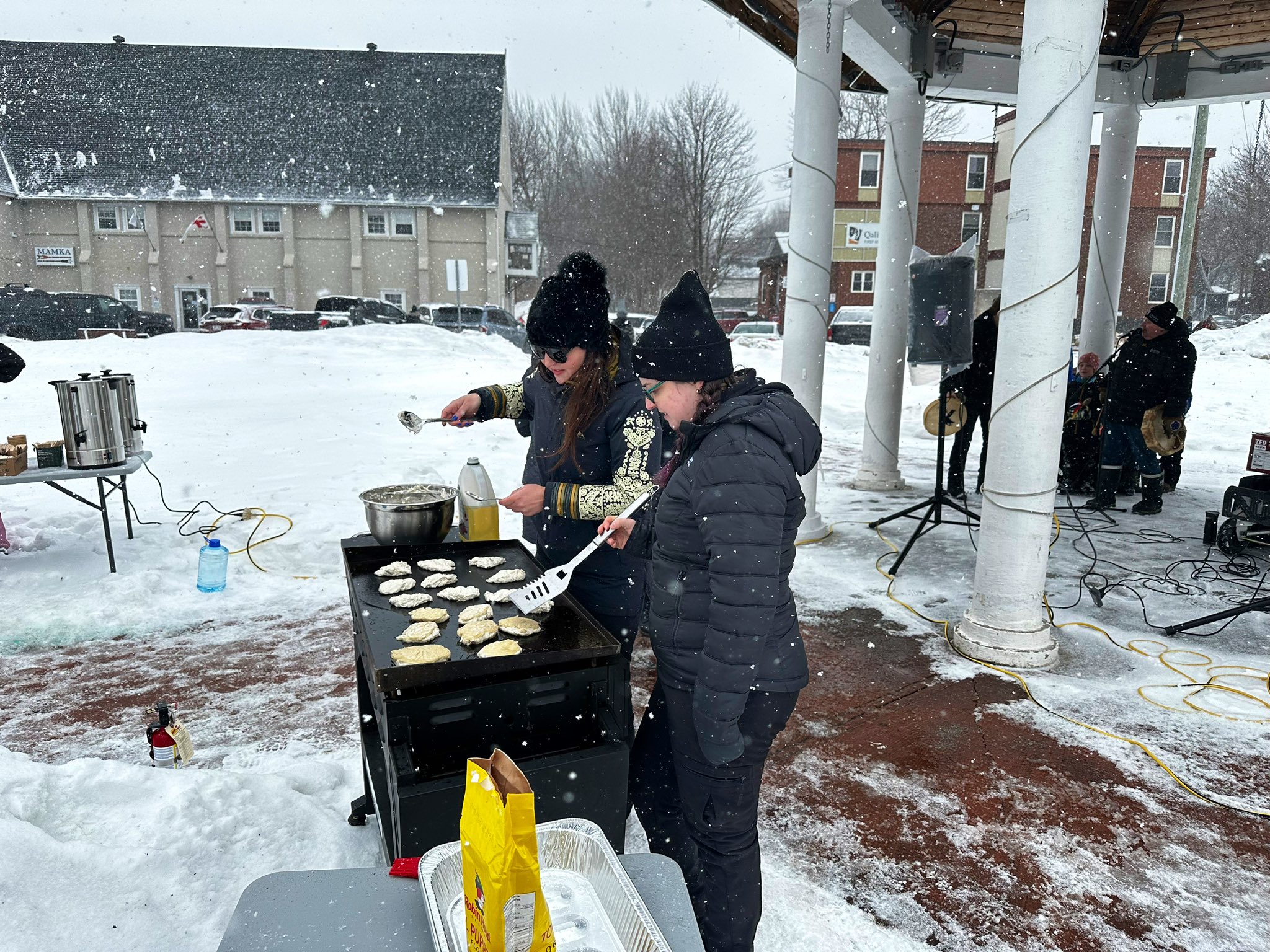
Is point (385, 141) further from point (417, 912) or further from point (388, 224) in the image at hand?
point (417, 912)

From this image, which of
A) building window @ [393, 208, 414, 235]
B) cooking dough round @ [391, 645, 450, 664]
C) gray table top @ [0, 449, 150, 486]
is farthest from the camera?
building window @ [393, 208, 414, 235]

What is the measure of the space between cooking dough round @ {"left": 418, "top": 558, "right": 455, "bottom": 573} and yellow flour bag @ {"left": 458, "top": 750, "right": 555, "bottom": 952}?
178cm

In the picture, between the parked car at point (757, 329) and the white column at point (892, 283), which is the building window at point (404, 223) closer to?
the parked car at point (757, 329)

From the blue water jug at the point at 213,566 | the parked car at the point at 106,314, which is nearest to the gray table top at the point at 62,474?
the blue water jug at the point at 213,566

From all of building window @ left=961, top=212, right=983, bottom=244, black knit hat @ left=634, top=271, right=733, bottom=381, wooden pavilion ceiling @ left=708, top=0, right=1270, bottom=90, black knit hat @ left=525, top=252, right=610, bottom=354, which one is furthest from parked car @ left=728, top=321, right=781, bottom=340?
black knit hat @ left=634, top=271, right=733, bottom=381

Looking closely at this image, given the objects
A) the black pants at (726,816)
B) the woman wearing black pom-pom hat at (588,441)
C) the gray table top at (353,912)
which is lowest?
the black pants at (726,816)

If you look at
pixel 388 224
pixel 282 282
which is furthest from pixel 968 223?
pixel 282 282

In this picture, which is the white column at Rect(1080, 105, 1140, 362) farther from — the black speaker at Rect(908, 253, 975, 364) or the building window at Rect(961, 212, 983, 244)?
the building window at Rect(961, 212, 983, 244)

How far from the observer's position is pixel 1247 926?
2811mm

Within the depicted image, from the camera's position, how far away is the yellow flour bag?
1.16m

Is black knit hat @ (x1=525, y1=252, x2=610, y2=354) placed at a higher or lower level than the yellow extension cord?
higher

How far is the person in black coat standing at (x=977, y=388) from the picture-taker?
27.5 feet

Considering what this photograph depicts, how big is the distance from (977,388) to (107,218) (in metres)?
35.6

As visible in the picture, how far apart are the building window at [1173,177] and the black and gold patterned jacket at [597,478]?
4177cm
